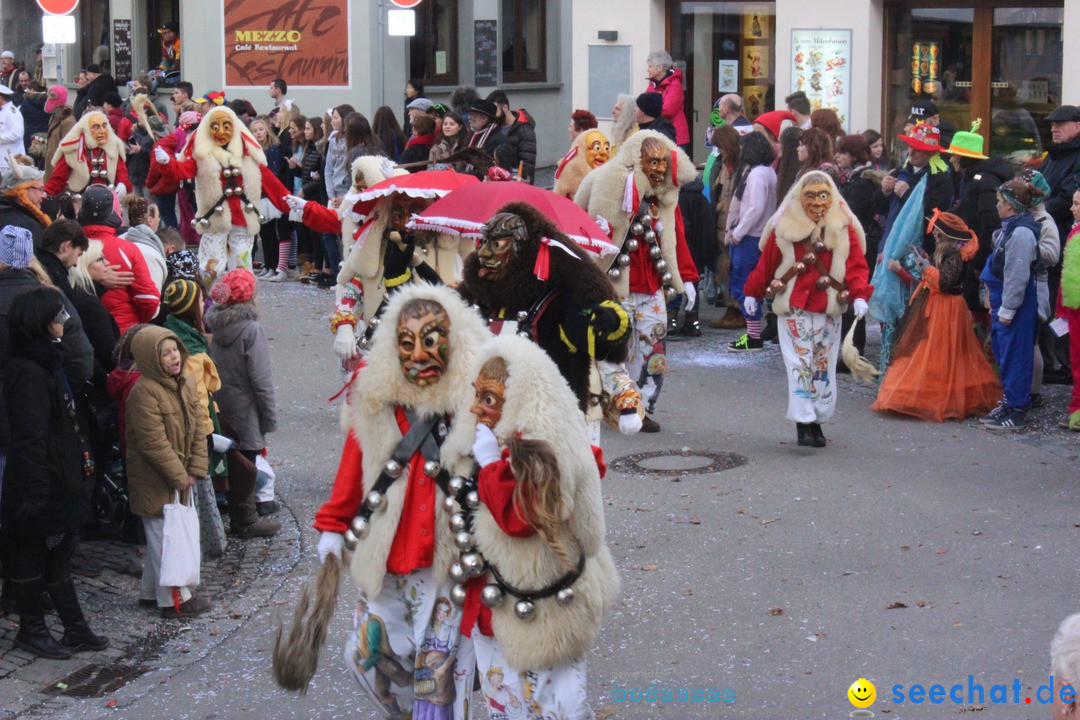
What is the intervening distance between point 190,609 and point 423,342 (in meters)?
2.85

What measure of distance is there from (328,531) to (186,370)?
2.49 metres

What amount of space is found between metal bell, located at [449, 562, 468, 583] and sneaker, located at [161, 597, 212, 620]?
272 cm

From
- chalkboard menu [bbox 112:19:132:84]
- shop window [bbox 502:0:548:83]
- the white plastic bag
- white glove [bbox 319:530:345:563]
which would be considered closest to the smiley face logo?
white glove [bbox 319:530:345:563]

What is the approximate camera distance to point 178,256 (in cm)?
907

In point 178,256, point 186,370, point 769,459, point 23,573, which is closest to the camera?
point 23,573

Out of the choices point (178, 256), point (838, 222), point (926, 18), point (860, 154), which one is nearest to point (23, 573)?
point (178, 256)

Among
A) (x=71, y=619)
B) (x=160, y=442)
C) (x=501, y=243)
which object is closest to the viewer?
(x=501, y=243)

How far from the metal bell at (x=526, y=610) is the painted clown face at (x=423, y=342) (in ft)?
2.75

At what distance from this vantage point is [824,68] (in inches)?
632

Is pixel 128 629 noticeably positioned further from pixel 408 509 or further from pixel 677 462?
pixel 677 462

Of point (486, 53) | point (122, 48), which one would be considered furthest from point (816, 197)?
point (122, 48)

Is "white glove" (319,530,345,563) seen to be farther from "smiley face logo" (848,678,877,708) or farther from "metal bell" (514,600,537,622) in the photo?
"smiley face logo" (848,678,877,708)

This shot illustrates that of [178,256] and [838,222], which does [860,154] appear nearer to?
[838,222]

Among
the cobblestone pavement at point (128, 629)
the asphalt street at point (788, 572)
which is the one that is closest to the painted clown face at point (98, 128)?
the asphalt street at point (788, 572)
